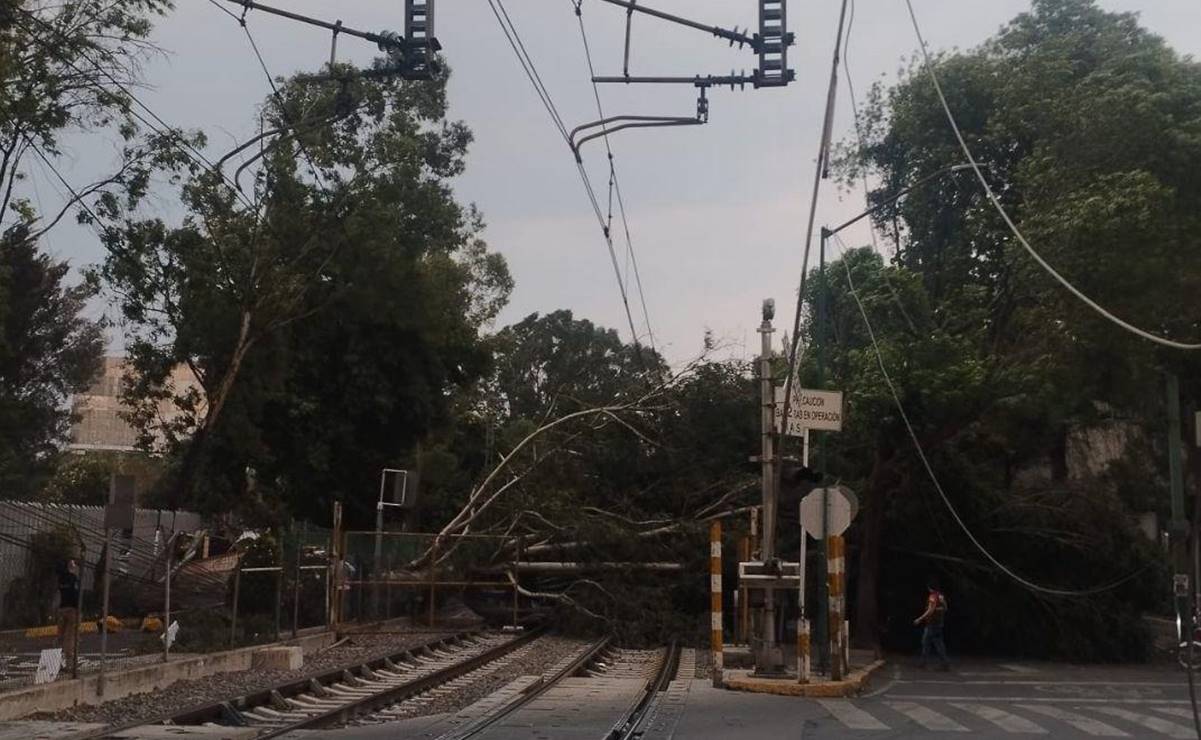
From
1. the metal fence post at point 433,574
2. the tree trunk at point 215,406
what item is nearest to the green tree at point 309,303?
the tree trunk at point 215,406

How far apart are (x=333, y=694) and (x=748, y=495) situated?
14.3m

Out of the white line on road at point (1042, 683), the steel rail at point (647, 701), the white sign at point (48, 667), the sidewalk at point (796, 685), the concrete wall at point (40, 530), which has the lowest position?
the white line on road at point (1042, 683)

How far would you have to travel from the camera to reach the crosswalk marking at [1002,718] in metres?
15.6

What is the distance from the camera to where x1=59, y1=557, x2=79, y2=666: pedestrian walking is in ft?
55.9

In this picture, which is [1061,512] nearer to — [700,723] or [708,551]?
[708,551]

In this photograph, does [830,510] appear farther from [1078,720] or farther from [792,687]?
[1078,720]

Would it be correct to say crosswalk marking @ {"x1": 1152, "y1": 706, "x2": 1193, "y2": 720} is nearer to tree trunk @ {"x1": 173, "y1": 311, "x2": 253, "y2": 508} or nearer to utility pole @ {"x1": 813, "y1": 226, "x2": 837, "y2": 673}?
utility pole @ {"x1": 813, "y1": 226, "x2": 837, "y2": 673}

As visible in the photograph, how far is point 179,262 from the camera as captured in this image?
3228cm

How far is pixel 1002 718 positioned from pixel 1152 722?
174 cm

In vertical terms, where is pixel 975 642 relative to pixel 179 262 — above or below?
below

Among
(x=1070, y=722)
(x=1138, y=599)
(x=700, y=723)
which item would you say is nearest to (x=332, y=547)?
(x=700, y=723)

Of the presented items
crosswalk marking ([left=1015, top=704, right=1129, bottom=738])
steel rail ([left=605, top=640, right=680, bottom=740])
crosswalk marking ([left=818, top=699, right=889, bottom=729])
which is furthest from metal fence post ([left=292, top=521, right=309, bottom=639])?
crosswalk marking ([left=1015, top=704, right=1129, bottom=738])

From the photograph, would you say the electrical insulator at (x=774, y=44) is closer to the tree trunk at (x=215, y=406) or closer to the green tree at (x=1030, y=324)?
the green tree at (x=1030, y=324)

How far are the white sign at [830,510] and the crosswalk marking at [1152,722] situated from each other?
4.17 m
